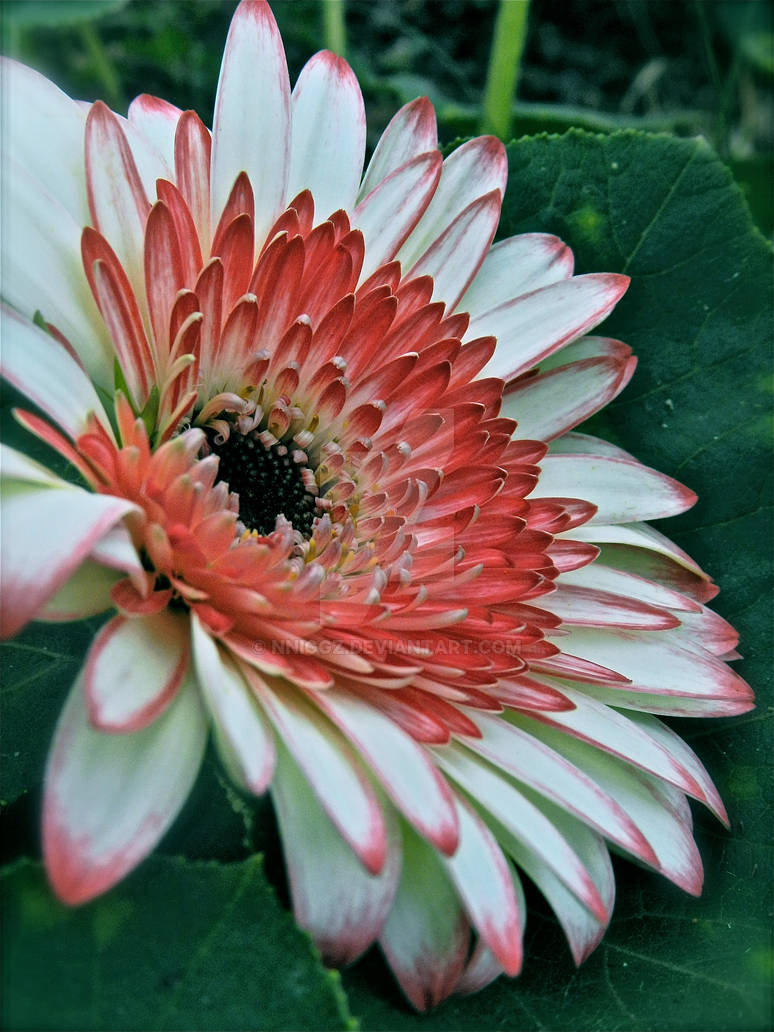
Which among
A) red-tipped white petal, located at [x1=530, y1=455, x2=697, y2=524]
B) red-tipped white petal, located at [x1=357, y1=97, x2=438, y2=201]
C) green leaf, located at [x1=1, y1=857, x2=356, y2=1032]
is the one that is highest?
red-tipped white petal, located at [x1=357, y1=97, x2=438, y2=201]

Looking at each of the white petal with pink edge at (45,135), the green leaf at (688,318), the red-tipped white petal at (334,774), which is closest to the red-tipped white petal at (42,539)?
the red-tipped white petal at (334,774)

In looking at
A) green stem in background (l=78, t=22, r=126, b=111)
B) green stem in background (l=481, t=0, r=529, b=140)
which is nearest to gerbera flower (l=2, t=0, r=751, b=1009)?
green stem in background (l=481, t=0, r=529, b=140)

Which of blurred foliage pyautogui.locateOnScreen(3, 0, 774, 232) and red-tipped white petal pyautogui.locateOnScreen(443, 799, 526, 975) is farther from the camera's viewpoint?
blurred foliage pyautogui.locateOnScreen(3, 0, 774, 232)

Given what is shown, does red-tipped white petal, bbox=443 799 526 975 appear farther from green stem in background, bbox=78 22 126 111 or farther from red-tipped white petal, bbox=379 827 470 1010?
green stem in background, bbox=78 22 126 111

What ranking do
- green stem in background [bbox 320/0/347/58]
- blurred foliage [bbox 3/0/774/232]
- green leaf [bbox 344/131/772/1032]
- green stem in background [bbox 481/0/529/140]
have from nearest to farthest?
1. green leaf [bbox 344/131/772/1032]
2. green stem in background [bbox 481/0/529/140]
3. green stem in background [bbox 320/0/347/58]
4. blurred foliage [bbox 3/0/774/232]

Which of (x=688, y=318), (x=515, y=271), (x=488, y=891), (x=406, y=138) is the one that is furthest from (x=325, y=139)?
(x=488, y=891)

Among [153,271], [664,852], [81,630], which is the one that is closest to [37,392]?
[153,271]

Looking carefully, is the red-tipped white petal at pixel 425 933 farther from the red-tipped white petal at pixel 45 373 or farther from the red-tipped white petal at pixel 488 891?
the red-tipped white petal at pixel 45 373
